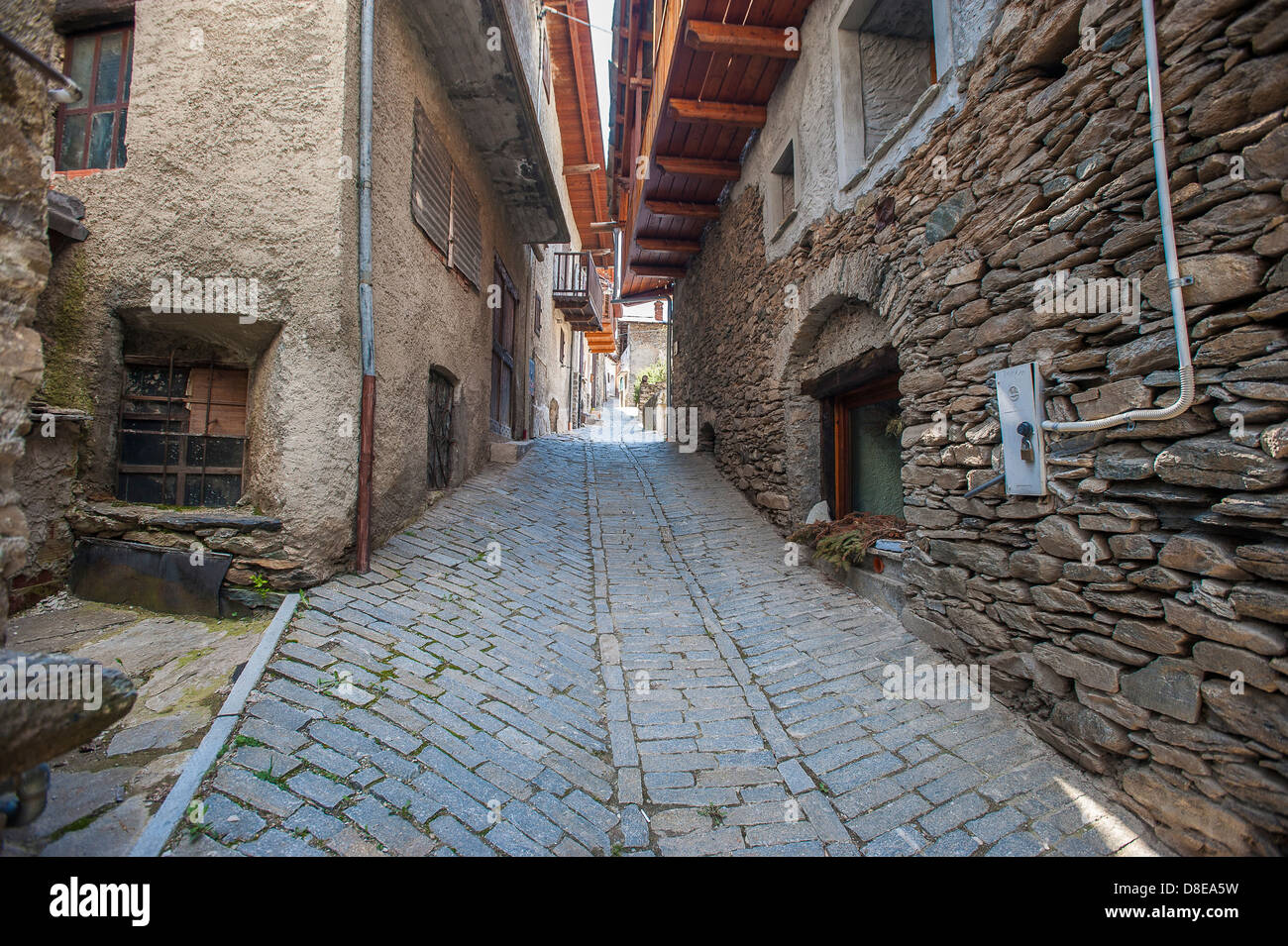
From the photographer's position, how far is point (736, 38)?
601 centimetres

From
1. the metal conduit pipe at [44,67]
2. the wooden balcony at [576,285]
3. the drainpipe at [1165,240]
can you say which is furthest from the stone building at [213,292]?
the wooden balcony at [576,285]

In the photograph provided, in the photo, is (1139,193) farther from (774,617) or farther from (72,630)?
(72,630)

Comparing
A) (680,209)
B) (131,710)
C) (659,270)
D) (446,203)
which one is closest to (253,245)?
(446,203)

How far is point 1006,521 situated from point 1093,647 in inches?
30.9

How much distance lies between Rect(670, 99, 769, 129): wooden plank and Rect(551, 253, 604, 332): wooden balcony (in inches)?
306

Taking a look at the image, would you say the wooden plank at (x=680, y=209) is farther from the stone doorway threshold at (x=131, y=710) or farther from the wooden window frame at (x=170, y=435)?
the stone doorway threshold at (x=131, y=710)

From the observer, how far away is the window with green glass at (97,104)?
399cm

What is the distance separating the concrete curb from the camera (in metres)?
1.87

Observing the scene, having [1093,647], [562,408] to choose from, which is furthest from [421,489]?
[562,408]

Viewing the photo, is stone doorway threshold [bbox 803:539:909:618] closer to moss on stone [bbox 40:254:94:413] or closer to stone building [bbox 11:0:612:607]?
stone building [bbox 11:0:612:607]

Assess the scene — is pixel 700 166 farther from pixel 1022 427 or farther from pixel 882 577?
pixel 1022 427

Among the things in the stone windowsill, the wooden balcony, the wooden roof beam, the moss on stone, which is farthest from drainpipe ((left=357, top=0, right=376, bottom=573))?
the wooden balcony

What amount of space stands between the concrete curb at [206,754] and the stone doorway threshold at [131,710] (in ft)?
0.20
